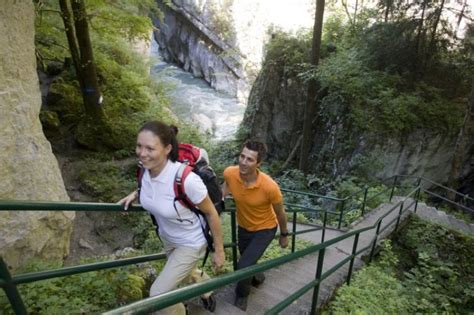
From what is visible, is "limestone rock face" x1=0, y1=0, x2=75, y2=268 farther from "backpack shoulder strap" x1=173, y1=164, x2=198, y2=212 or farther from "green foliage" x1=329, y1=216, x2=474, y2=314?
"green foliage" x1=329, y1=216, x2=474, y2=314

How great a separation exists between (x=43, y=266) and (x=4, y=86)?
229 centimetres

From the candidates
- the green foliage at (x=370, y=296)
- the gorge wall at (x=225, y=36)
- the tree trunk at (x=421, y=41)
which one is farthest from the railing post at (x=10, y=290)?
the gorge wall at (x=225, y=36)

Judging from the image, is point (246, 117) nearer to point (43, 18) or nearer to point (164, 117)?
point (164, 117)

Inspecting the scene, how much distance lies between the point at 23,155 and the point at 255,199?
124 inches

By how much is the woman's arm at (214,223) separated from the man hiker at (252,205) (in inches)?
→ 37.6

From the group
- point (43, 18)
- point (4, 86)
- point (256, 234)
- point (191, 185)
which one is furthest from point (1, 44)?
point (43, 18)

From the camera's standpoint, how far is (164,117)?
13.2 meters

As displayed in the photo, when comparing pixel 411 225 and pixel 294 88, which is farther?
pixel 294 88

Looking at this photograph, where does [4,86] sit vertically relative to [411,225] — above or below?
above

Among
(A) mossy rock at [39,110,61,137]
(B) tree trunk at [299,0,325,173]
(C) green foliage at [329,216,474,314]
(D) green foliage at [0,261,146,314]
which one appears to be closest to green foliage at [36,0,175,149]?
(A) mossy rock at [39,110,61,137]

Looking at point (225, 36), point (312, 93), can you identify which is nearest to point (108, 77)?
point (312, 93)

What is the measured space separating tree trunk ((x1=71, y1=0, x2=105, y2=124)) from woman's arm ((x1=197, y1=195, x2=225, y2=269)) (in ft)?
26.0

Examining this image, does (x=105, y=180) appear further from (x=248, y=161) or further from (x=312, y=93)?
(x=312, y=93)

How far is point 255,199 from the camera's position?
12.0 ft
